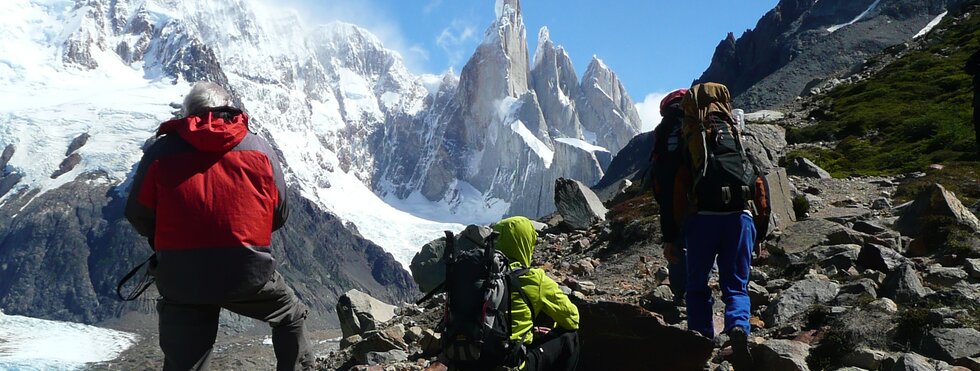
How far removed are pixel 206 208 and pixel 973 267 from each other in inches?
253

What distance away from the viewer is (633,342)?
6.31 m

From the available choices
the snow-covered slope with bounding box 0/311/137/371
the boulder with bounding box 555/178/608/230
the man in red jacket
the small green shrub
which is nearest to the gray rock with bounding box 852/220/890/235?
the small green shrub

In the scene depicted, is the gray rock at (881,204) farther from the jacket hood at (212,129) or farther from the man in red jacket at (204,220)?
the jacket hood at (212,129)

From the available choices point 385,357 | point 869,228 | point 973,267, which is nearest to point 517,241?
point 385,357

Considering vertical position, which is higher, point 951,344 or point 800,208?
point 800,208

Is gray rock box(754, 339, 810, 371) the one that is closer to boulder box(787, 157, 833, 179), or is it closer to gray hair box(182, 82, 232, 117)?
gray hair box(182, 82, 232, 117)

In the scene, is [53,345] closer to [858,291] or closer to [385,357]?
[385,357]

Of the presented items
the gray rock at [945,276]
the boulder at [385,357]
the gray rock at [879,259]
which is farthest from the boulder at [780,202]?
the boulder at [385,357]

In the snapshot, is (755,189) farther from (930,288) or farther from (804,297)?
(930,288)

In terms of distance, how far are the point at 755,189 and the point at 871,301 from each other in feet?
4.45

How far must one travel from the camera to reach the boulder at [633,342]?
19.4ft

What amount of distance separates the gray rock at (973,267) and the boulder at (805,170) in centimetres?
1024

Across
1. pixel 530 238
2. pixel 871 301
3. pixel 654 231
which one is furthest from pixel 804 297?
pixel 654 231

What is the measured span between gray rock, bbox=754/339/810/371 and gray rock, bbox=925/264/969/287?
2.30 metres
